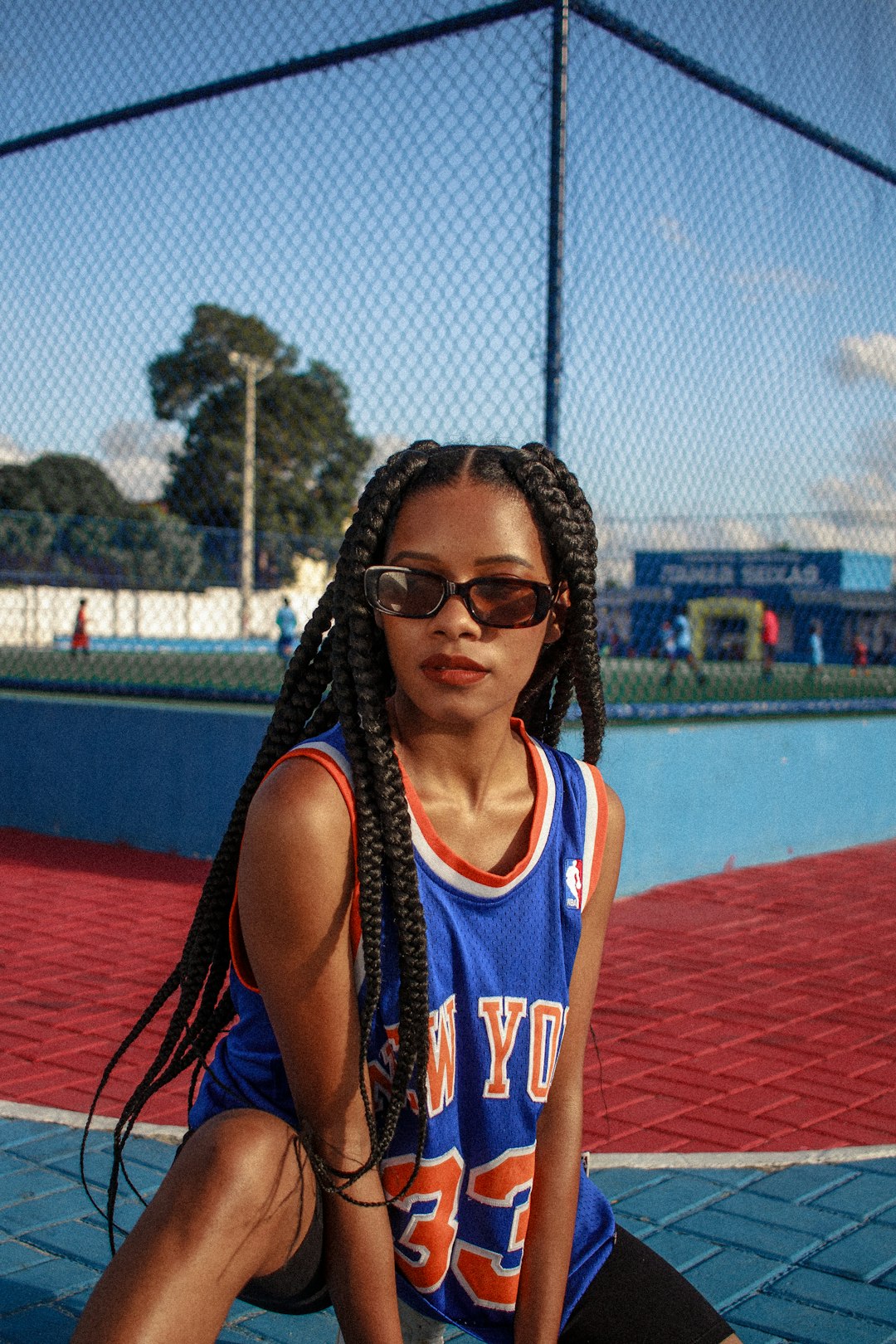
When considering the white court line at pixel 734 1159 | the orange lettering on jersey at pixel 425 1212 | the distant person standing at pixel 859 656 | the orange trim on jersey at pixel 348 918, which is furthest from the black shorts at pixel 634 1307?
the distant person standing at pixel 859 656

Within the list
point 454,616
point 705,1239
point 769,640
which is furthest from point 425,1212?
point 769,640

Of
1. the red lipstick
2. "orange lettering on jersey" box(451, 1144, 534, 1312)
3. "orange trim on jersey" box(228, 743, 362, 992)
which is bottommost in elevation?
"orange lettering on jersey" box(451, 1144, 534, 1312)

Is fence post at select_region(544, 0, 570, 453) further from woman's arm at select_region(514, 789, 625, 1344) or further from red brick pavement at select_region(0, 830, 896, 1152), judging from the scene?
woman's arm at select_region(514, 789, 625, 1344)

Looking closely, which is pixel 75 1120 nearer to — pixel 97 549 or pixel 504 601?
pixel 504 601

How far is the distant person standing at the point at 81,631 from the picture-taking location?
11.0 meters

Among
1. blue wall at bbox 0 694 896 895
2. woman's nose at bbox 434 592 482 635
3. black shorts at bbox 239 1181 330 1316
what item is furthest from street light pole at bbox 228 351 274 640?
black shorts at bbox 239 1181 330 1316

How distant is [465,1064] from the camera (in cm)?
166

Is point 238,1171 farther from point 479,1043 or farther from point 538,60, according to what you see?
point 538,60

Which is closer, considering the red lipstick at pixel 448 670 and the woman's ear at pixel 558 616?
the red lipstick at pixel 448 670

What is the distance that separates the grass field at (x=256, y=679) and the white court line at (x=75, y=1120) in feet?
11.9

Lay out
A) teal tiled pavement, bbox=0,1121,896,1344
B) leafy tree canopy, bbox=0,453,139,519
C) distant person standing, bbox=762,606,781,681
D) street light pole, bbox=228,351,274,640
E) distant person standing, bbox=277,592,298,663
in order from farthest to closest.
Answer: distant person standing, bbox=277,592,298,663 < street light pole, bbox=228,351,274,640 < leafy tree canopy, bbox=0,453,139,519 < distant person standing, bbox=762,606,781,681 < teal tiled pavement, bbox=0,1121,896,1344

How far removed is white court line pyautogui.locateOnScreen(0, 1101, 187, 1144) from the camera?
10.6ft

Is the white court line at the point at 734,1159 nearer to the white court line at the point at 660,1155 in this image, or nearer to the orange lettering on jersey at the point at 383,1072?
the white court line at the point at 660,1155

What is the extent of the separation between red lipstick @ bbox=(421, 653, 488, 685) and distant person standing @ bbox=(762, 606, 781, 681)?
771cm
